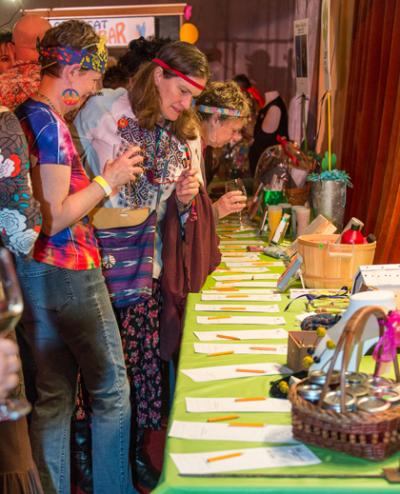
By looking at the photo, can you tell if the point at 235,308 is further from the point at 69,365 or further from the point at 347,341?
the point at 347,341

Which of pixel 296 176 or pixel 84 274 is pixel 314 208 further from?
pixel 84 274

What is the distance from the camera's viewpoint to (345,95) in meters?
4.06

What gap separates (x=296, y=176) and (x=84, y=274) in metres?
2.12

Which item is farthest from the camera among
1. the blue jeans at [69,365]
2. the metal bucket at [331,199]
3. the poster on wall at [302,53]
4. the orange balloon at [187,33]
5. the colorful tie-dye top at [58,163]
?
the orange balloon at [187,33]

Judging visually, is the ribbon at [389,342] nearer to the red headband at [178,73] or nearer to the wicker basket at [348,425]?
the wicker basket at [348,425]

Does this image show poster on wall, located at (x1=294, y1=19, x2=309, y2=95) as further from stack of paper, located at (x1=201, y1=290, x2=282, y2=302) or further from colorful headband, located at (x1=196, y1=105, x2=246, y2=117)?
stack of paper, located at (x1=201, y1=290, x2=282, y2=302)

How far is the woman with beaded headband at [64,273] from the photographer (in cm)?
188

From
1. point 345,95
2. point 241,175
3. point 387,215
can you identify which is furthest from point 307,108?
point 387,215

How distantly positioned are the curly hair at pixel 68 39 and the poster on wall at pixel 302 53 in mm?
2769

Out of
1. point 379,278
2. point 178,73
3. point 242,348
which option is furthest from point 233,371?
point 178,73

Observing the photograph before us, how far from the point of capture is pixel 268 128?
5.88 m

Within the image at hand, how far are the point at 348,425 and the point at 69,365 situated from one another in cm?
108

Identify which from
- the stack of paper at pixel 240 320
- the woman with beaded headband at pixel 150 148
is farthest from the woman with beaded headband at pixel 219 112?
the stack of paper at pixel 240 320

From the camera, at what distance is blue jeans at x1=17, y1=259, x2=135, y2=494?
77.4 inches
